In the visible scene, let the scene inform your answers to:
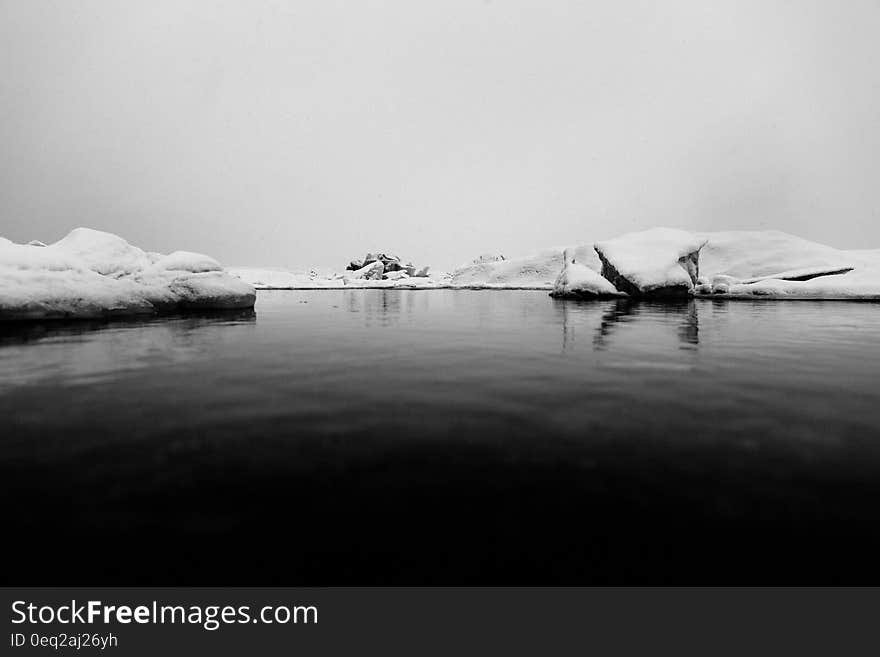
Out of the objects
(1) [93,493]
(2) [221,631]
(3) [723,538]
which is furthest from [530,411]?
(1) [93,493]

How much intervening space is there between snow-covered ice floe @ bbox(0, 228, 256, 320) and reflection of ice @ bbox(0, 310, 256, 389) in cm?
55

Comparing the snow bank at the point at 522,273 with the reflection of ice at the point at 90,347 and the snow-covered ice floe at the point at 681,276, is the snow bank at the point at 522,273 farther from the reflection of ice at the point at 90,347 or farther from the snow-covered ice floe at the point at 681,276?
the reflection of ice at the point at 90,347

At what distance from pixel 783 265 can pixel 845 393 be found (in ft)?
151

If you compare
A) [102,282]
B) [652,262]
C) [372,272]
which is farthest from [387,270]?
[102,282]

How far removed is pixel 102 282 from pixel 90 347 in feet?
19.4

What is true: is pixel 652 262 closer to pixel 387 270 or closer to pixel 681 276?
pixel 681 276

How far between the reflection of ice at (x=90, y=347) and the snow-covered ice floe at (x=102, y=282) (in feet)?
1.82

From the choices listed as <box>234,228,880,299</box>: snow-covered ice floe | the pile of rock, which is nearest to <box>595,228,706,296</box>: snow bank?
<box>234,228,880,299</box>: snow-covered ice floe

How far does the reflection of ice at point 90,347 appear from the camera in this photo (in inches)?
172

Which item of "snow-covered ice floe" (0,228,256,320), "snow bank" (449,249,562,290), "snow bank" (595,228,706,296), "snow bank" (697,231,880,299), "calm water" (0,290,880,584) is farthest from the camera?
"snow bank" (449,249,562,290)

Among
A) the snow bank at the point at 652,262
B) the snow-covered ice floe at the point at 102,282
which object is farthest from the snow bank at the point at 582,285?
the snow-covered ice floe at the point at 102,282

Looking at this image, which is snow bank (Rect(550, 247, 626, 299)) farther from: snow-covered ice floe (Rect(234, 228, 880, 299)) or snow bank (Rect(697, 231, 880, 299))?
snow bank (Rect(697, 231, 880, 299))

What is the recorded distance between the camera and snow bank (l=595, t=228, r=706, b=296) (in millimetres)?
22281

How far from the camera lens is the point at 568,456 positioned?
231 cm
